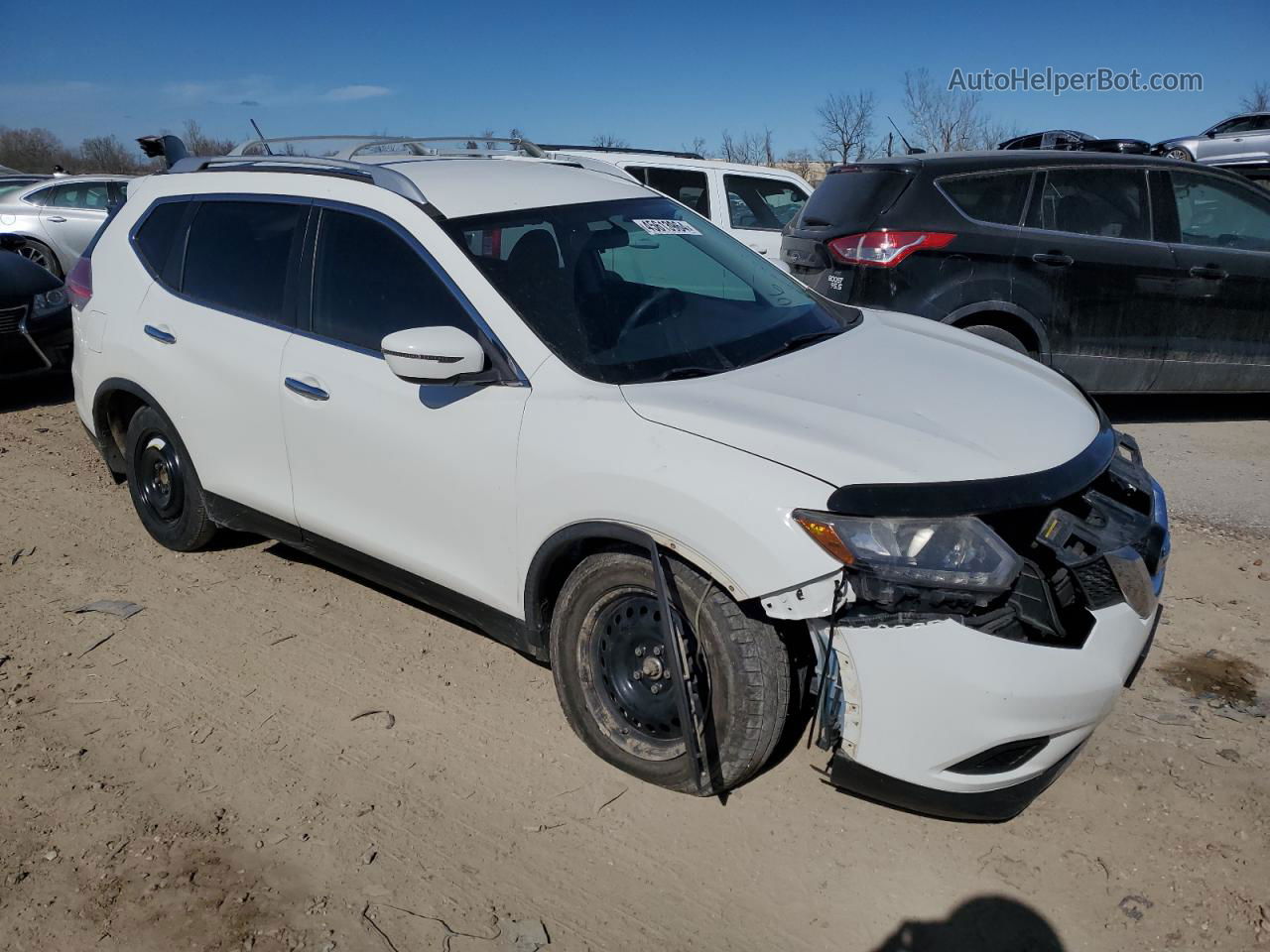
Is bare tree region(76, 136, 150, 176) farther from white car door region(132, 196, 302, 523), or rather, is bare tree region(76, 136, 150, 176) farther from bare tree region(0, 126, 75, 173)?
white car door region(132, 196, 302, 523)

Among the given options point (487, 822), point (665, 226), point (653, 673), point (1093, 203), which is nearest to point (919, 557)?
point (653, 673)

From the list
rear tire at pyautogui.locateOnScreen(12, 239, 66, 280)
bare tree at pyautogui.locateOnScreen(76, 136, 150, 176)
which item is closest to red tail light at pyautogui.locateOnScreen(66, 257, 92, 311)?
rear tire at pyautogui.locateOnScreen(12, 239, 66, 280)

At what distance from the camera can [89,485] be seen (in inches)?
239

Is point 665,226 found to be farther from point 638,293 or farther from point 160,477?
point 160,477

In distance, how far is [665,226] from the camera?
13.5ft

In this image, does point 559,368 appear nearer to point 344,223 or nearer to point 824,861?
point 344,223

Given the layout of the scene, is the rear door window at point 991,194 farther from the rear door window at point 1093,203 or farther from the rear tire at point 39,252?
the rear tire at point 39,252

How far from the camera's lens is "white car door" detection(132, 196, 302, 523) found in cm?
400

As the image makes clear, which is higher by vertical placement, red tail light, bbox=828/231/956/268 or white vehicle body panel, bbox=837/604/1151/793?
red tail light, bbox=828/231/956/268

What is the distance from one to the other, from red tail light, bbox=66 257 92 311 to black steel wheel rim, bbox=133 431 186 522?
0.79 meters

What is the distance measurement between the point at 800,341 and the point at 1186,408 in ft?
17.5

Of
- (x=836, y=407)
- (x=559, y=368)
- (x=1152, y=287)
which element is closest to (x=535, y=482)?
(x=559, y=368)

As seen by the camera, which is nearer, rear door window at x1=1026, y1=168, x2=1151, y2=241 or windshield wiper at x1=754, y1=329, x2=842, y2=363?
windshield wiper at x1=754, y1=329, x2=842, y2=363

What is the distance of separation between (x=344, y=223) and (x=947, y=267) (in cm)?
403
